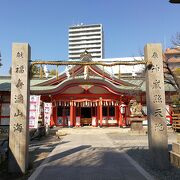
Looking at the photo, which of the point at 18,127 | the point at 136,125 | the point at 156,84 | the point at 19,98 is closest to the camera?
the point at 18,127

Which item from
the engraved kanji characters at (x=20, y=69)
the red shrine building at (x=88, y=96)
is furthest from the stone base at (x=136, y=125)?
the engraved kanji characters at (x=20, y=69)

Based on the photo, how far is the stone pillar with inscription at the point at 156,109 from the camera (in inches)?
304

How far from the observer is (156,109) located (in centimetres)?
793

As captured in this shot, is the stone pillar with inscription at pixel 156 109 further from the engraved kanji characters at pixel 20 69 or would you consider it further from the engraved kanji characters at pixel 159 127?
the engraved kanji characters at pixel 20 69

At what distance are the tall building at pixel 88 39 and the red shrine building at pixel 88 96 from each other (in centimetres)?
11866

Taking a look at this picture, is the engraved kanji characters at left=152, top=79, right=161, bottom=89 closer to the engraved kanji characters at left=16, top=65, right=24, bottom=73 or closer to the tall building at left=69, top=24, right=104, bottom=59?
the engraved kanji characters at left=16, top=65, right=24, bottom=73

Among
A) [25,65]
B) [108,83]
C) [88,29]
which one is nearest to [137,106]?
[108,83]

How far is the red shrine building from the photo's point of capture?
24766 mm

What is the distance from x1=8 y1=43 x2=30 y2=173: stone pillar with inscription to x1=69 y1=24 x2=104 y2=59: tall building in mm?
137043

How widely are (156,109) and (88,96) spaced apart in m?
18.1

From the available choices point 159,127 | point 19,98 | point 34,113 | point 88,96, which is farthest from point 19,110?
point 88,96

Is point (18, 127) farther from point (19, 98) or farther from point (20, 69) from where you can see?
point (20, 69)

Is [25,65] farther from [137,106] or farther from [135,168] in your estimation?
[137,106]

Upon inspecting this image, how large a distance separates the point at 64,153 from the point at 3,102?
18026 millimetres
